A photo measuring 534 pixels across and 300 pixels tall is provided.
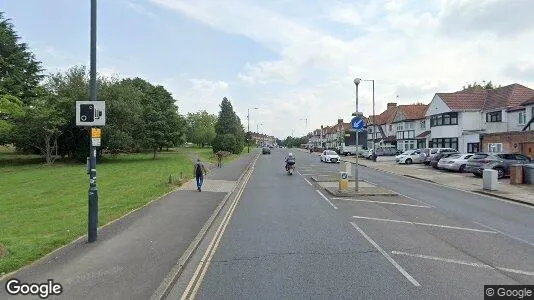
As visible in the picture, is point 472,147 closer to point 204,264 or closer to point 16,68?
point 204,264

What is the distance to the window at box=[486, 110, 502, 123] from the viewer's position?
47.3 m

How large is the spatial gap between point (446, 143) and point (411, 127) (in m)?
15.6

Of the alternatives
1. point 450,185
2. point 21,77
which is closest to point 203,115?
point 21,77

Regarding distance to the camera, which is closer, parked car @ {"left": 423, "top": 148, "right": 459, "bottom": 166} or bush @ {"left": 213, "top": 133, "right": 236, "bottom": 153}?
parked car @ {"left": 423, "top": 148, "right": 459, "bottom": 166}

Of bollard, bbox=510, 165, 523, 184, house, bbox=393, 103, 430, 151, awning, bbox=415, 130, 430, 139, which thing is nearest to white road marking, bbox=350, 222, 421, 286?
bollard, bbox=510, 165, 523, 184

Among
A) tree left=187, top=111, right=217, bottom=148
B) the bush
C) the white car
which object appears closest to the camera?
the white car

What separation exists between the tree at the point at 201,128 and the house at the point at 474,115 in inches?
2248

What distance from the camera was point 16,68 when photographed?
54.4m

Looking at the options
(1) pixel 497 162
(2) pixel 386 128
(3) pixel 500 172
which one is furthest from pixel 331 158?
(2) pixel 386 128

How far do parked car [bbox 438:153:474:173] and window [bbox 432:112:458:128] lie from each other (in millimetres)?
18363

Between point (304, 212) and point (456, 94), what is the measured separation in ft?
147

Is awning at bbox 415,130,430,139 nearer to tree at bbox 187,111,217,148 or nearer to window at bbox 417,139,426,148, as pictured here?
window at bbox 417,139,426,148

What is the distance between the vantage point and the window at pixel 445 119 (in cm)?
5194

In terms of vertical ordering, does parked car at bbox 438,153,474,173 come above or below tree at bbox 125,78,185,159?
below
